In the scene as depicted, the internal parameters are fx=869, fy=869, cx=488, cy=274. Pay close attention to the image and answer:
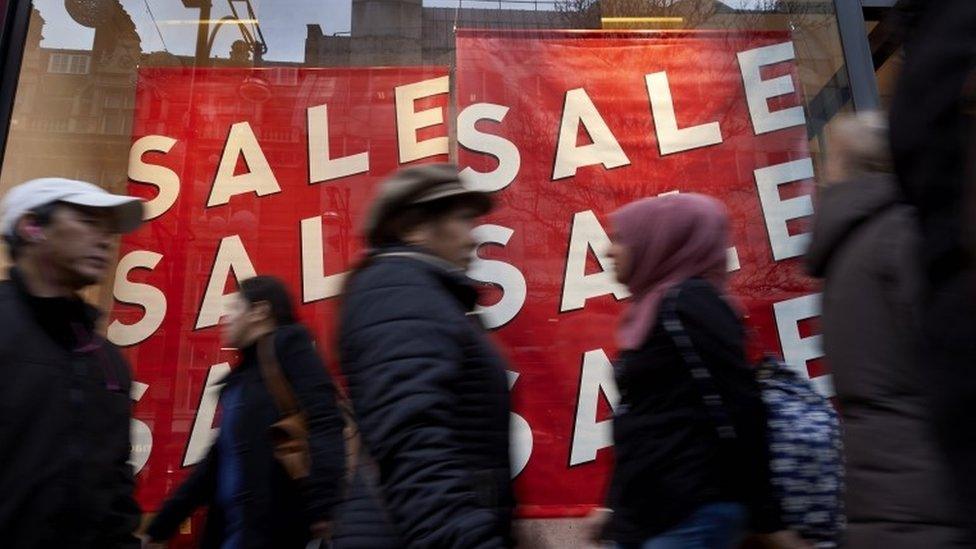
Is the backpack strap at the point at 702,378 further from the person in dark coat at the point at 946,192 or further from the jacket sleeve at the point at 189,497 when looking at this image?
the jacket sleeve at the point at 189,497

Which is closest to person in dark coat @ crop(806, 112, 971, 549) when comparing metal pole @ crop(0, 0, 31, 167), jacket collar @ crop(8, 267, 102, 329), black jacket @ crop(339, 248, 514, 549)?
black jacket @ crop(339, 248, 514, 549)

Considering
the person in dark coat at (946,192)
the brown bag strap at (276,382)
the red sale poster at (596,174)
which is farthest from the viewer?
the red sale poster at (596,174)

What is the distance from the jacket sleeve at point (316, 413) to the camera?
2680 millimetres

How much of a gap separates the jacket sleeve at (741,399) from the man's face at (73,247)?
1.51 metres

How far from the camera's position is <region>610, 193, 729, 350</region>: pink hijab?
220cm

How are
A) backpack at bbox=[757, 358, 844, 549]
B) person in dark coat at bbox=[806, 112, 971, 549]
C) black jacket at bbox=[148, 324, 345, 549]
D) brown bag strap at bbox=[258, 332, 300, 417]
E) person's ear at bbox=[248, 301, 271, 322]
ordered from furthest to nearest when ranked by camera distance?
person's ear at bbox=[248, 301, 271, 322] < brown bag strap at bbox=[258, 332, 300, 417] < black jacket at bbox=[148, 324, 345, 549] < backpack at bbox=[757, 358, 844, 549] < person in dark coat at bbox=[806, 112, 971, 549]

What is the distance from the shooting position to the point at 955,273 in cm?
86

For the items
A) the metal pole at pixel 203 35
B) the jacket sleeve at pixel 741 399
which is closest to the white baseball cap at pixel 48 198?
the jacket sleeve at pixel 741 399

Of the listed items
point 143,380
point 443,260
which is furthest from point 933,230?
point 143,380

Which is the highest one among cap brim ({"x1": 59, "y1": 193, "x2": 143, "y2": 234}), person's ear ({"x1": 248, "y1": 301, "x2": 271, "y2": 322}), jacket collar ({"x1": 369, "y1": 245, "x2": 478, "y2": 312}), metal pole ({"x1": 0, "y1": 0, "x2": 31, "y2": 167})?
metal pole ({"x1": 0, "y1": 0, "x2": 31, "y2": 167})

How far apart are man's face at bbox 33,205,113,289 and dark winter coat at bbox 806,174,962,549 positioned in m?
1.79

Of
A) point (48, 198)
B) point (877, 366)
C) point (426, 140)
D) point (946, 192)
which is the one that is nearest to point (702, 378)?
point (877, 366)

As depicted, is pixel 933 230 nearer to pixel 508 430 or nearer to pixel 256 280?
pixel 508 430

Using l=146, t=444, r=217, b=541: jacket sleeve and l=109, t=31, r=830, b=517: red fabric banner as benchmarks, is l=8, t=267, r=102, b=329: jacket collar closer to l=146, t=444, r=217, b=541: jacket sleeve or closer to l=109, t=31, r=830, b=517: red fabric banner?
l=146, t=444, r=217, b=541: jacket sleeve
